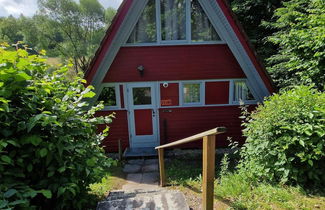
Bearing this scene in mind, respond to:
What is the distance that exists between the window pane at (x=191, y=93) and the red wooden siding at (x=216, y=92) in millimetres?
274

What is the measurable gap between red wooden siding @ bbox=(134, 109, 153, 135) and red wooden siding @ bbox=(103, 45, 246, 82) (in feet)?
3.37

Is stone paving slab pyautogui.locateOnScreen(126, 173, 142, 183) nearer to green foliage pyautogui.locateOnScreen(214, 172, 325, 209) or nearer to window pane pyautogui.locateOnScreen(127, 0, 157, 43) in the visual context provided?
green foliage pyautogui.locateOnScreen(214, 172, 325, 209)

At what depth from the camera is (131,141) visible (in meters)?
5.92

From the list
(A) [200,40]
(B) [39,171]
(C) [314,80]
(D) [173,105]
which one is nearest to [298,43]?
(C) [314,80]

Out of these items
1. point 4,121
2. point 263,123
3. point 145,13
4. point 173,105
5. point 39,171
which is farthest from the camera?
point 173,105

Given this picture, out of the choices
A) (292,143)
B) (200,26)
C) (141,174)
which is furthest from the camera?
(200,26)

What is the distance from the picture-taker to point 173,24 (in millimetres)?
5391

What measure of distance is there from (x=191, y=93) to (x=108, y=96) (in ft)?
Answer: 8.39

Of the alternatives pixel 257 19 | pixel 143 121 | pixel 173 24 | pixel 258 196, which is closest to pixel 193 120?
pixel 143 121

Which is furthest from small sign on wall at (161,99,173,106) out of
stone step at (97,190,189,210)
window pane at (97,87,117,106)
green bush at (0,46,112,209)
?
green bush at (0,46,112,209)

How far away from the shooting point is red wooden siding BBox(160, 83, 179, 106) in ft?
18.6

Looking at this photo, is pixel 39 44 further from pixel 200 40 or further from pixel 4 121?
pixel 4 121

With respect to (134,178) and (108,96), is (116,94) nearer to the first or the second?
(108,96)

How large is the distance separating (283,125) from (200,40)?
354cm
